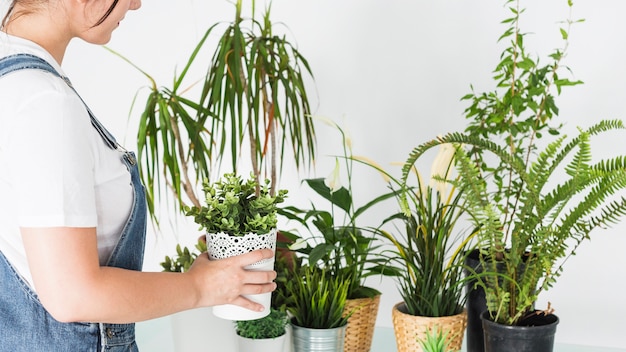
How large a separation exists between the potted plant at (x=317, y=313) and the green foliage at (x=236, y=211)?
491 mm

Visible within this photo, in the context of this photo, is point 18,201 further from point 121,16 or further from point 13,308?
point 121,16

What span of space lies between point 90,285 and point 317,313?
1103mm

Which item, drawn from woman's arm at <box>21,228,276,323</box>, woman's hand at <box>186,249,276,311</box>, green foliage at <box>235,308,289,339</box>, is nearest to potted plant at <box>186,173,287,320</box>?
woman's hand at <box>186,249,276,311</box>

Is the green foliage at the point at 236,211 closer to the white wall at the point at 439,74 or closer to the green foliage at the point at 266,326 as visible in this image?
the green foliage at the point at 266,326

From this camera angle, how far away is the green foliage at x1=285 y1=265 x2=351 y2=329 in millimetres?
2049

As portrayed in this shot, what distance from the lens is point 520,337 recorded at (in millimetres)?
1861

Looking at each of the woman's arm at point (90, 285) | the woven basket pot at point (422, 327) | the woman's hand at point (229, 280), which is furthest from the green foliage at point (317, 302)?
the woman's arm at point (90, 285)

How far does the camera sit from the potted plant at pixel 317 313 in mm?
2033

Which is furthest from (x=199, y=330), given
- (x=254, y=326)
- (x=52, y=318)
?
(x=52, y=318)

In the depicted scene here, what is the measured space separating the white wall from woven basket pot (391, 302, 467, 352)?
98 cm

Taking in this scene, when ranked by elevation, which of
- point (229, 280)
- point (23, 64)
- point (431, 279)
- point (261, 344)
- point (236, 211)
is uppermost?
point (23, 64)

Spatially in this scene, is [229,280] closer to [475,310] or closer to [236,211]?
[236,211]

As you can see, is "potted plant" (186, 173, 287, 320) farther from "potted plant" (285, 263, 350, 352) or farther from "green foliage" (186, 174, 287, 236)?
"potted plant" (285, 263, 350, 352)

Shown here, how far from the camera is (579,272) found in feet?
9.39
